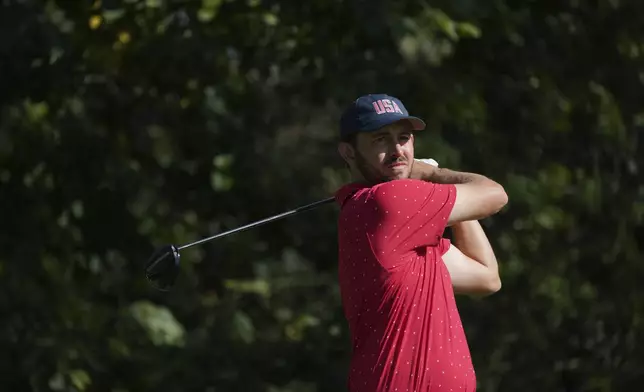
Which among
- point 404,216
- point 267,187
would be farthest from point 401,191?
point 267,187

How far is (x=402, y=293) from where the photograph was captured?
4191 mm

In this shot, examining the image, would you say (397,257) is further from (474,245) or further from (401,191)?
(474,245)

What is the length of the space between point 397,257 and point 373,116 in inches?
15.3

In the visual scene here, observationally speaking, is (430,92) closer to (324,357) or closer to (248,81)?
(248,81)

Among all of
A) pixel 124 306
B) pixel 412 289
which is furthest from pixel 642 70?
pixel 412 289

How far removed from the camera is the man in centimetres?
418

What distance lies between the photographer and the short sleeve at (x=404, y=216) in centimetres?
423

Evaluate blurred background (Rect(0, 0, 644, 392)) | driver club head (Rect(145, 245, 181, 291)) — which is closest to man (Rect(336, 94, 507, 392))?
driver club head (Rect(145, 245, 181, 291))

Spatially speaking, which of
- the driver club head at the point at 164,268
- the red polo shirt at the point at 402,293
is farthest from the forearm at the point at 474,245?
the driver club head at the point at 164,268

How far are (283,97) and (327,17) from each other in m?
0.84

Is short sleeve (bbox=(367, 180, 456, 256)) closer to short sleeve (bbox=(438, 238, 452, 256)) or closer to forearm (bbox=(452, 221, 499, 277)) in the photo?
short sleeve (bbox=(438, 238, 452, 256))

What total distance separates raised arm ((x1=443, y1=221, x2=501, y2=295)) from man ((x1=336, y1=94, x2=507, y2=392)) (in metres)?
0.29

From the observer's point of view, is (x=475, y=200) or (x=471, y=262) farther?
(x=471, y=262)

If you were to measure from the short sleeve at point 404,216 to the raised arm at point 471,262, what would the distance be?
464 millimetres
